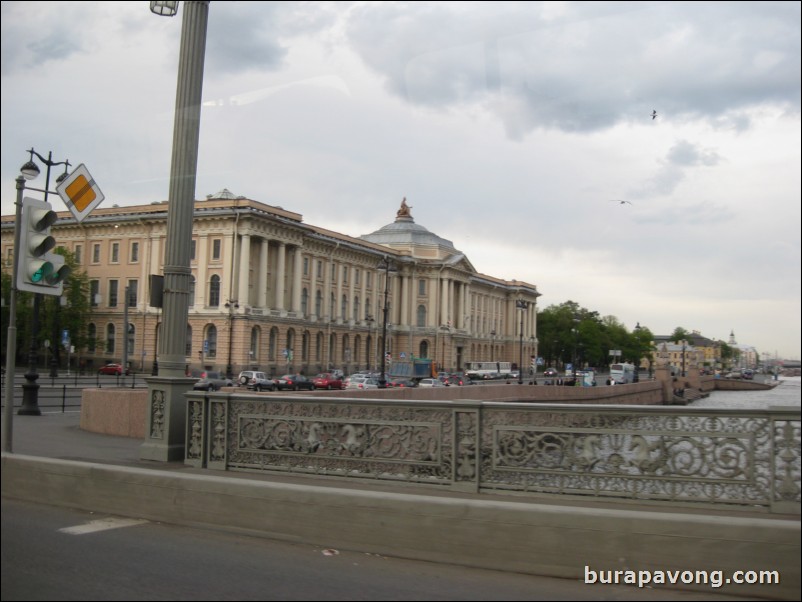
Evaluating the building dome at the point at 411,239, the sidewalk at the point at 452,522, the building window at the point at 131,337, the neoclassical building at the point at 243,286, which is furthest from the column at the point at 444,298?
the sidewalk at the point at 452,522

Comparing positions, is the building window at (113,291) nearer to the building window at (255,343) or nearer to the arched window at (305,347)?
the building window at (255,343)

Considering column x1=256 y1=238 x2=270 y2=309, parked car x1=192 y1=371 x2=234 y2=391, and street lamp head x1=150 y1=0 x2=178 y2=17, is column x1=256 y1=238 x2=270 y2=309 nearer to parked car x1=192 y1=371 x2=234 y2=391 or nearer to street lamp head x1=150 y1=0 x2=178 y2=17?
parked car x1=192 y1=371 x2=234 y2=391

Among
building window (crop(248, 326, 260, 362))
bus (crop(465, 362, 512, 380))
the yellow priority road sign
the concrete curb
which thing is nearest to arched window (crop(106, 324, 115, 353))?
building window (crop(248, 326, 260, 362))

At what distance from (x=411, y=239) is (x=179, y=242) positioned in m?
104

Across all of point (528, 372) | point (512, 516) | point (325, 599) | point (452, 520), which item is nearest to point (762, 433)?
point (512, 516)

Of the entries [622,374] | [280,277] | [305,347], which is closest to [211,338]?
[280,277]

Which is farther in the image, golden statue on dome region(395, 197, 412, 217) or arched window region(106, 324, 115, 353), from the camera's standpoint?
golden statue on dome region(395, 197, 412, 217)

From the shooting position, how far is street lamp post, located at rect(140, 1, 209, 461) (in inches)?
420

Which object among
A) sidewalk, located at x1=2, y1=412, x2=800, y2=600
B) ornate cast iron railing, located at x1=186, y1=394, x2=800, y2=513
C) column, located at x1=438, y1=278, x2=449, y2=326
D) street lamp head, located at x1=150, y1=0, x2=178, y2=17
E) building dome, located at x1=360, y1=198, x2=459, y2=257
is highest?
building dome, located at x1=360, y1=198, x2=459, y2=257

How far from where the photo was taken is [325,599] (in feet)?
18.8

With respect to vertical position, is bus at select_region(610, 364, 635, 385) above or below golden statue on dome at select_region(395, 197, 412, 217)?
below

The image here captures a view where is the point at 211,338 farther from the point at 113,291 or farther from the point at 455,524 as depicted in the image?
the point at 455,524

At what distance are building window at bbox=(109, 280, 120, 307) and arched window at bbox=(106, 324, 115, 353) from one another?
2189 mm

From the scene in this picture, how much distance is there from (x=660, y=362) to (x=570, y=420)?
47419 mm
